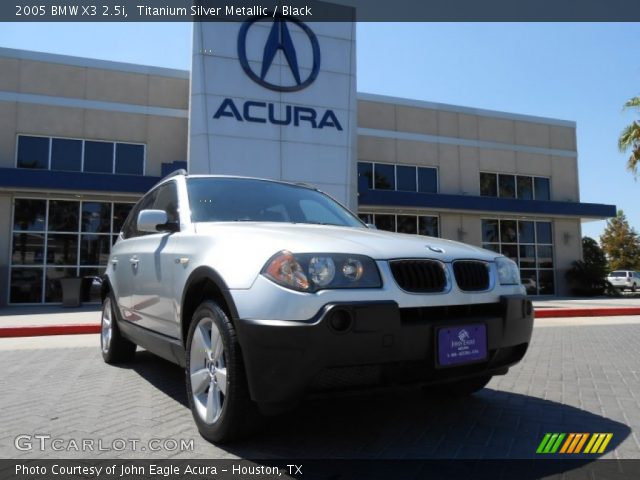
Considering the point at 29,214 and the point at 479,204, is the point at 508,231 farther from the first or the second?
the point at 29,214

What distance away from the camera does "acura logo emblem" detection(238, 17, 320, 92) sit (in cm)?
1459

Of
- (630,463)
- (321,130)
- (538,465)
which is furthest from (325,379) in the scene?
(321,130)

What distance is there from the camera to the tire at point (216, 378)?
2545 mm

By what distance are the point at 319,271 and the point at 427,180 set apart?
62.8 feet

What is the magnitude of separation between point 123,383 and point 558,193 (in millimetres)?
23206

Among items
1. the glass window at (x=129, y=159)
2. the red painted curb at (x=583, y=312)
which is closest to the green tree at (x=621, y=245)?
the red painted curb at (x=583, y=312)

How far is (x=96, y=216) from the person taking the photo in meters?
15.9

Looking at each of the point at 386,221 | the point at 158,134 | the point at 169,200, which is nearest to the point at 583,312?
the point at 386,221

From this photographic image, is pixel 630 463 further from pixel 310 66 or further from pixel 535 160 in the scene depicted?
pixel 535 160

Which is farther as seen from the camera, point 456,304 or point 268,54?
point 268,54

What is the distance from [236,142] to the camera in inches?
561

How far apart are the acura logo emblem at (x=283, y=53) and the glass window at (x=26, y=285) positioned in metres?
9.27

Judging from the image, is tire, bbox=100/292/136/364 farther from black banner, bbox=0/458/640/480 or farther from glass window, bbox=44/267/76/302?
glass window, bbox=44/267/76/302

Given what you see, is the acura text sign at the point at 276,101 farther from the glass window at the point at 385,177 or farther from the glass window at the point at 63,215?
the glass window at the point at 63,215
